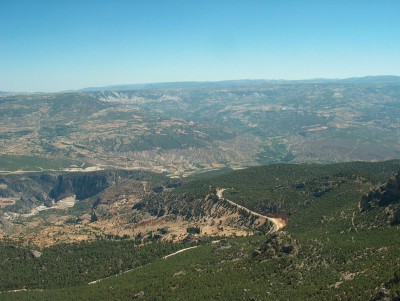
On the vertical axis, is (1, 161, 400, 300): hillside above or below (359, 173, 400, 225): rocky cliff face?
below

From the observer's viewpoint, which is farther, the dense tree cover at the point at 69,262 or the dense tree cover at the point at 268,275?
the dense tree cover at the point at 69,262

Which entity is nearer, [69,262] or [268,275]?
[268,275]

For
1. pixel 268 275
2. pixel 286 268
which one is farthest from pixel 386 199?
pixel 268 275

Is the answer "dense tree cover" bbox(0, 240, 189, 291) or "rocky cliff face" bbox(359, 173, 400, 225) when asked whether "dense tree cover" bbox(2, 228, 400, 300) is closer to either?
"dense tree cover" bbox(0, 240, 189, 291)

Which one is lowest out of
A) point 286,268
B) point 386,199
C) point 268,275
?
point 268,275

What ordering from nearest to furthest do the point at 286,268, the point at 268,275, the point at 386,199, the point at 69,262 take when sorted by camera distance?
the point at 268,275, the point at 286,268, the point at 386,199, the point at 69,262

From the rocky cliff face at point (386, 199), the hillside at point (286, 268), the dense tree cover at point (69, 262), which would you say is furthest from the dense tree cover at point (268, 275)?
the rocky cliff face at point (386, 199)

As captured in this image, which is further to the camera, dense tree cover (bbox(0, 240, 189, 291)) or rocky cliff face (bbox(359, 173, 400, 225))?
rocky cliff face (bbox(359, 173, 400, 225))

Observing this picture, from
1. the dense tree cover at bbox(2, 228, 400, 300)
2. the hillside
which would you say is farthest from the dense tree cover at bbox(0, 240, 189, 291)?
the dense tree cover at bbox(2, 228, 400, 300)

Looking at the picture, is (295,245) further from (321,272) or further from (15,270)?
(15,270)

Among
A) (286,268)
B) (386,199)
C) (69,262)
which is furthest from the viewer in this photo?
(69,262)

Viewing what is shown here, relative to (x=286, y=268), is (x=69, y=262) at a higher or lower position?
lower

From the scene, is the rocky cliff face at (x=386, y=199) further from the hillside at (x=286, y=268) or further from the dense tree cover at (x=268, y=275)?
the dense tree cover at (x=268, y=275)

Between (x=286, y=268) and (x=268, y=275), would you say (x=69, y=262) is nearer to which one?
(x=268, y=275)
